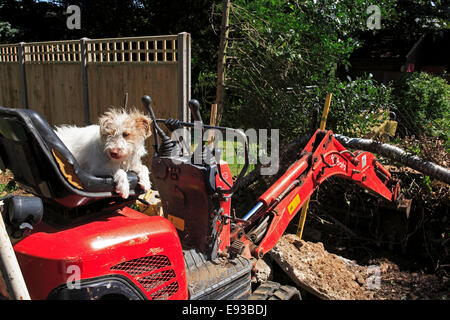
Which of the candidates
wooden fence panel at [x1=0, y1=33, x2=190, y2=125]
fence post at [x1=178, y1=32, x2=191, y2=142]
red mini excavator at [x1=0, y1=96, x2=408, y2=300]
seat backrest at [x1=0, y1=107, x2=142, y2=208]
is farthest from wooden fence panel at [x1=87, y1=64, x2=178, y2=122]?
seat backrest at [x1=0, y1=107, x2=142, y2=208]

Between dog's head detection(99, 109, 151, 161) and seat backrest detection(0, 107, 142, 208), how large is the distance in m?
0.22

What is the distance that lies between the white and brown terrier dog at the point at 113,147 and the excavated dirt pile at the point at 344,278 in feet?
6.41

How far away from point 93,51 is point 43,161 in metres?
4.96

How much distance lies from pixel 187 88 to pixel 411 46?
13.9 meters

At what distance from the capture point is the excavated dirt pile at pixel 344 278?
11.8ft

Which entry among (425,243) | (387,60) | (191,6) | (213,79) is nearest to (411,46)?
(387,60)

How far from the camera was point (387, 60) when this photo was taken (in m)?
15.8

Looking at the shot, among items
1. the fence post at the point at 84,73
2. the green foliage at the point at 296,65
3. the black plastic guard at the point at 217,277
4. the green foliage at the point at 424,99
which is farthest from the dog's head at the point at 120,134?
the green foliage at the point at 424,99

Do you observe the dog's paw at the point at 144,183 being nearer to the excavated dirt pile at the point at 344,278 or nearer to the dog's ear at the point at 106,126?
the dog's ear at the point at 106,126

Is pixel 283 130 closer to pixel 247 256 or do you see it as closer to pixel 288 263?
pixel 288 263

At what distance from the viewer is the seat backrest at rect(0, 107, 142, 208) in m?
1.98

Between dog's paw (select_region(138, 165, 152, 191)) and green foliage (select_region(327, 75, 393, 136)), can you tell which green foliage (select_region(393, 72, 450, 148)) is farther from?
dog's paw (select_region(138, 165, 152, 191))

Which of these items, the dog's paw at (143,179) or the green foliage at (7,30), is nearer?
the dog's paw at (143,179)

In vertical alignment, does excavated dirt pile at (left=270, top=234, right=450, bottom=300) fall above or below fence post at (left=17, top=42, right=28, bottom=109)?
below
